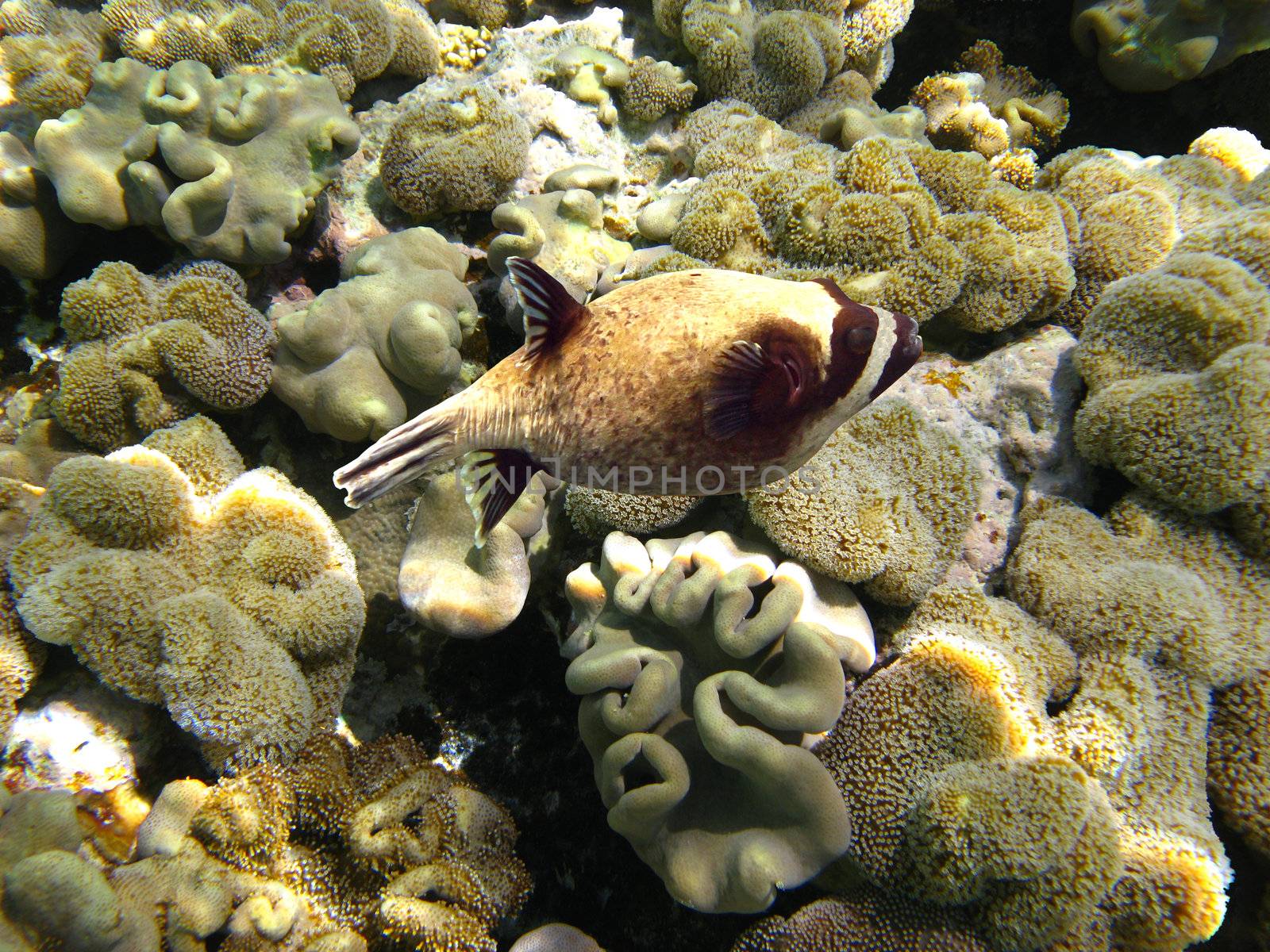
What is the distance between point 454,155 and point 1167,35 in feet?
17.6

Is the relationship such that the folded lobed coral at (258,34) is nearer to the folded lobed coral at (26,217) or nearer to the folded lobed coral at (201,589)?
the folded lobed coral at (26,217)

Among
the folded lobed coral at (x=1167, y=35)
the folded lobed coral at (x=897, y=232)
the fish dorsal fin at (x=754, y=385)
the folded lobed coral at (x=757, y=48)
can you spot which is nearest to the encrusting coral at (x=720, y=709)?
the fish dorsal fin at (x=754, y=385)

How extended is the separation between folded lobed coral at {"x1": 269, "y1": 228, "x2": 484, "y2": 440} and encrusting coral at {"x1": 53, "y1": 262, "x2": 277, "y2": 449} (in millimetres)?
197

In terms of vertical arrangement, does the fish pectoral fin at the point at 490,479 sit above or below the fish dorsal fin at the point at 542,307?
below

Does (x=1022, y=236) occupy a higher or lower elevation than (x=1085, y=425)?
higher

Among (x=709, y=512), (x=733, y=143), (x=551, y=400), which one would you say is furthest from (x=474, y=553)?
(x=733, y=143)

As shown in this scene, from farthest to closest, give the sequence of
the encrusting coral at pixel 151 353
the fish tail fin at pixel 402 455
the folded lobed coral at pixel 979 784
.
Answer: the encrusting coral at pixel 151 353, the folded lobed coral at pixel 979 784, the fish tail fin at pixel 402 455

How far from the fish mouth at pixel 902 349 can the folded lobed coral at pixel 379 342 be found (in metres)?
2.04

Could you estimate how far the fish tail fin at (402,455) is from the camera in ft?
5.94

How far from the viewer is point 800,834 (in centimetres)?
212

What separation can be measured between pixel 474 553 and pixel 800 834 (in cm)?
171

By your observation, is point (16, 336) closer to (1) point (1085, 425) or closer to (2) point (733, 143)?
(2) point (733, 143)

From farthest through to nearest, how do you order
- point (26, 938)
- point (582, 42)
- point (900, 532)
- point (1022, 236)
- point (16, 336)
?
1. point (582, 42)
2. point (16, 336)
3. point (1022, 236)
4. point (900, 532)
5. point (26, 938)

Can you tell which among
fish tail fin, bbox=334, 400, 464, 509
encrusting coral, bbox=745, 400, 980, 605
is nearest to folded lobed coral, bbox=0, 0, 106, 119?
fish tail fin, bbox=334, 400, 464, 509
